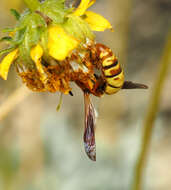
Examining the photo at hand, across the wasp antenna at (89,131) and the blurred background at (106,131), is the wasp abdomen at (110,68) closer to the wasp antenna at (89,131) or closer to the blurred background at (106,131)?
the wasp antenna at (89,131)

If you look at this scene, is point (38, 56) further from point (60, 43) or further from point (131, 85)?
point (131, 85)

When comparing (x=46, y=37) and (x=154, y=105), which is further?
(x=154, y=105)

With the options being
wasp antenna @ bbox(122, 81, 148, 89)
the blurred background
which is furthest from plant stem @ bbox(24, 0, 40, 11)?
the blurred background

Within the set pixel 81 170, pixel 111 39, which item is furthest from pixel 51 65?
pixel 81 170

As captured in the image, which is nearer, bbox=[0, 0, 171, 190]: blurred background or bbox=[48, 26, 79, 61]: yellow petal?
bbox=[48, 26, 79, 61]: yellow petal

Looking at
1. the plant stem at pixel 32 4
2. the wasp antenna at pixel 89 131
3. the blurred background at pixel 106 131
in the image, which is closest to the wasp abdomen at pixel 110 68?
Result: the wasp antenna at pixel 89 131

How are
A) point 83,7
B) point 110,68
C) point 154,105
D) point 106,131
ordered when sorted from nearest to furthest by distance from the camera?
point 110,68 < point 83,7 < point 154,105 < point 106,131

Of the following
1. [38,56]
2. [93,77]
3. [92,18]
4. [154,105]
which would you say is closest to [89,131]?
[93,77]

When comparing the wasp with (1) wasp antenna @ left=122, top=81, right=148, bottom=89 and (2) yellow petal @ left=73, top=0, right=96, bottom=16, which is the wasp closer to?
(1) wasp antenna @ left=122, top=81, right=148, bottom=89
